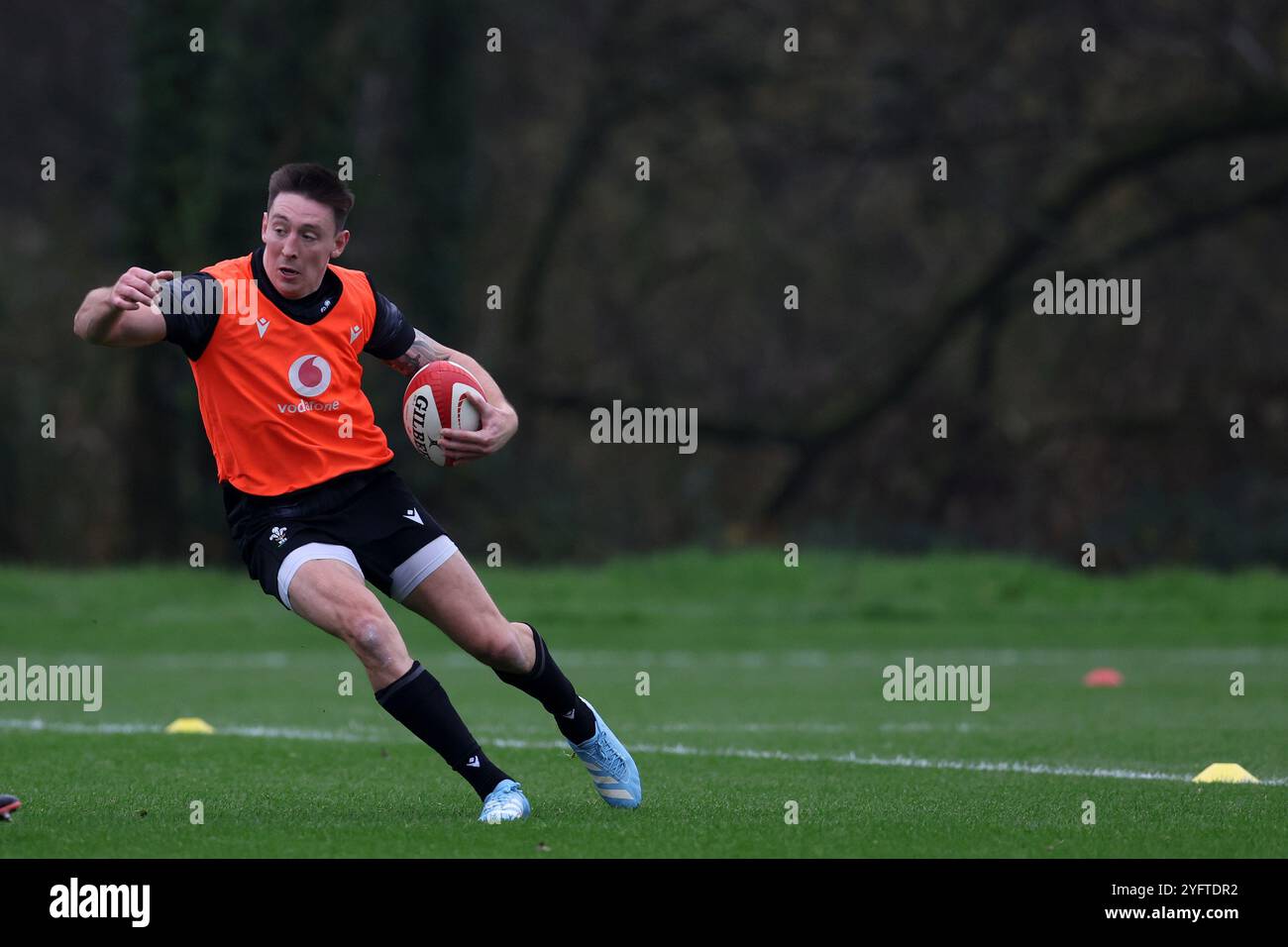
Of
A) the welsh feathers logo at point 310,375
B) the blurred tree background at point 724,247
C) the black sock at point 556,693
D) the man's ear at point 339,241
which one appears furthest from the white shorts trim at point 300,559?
the blurred tree background at point 724,247

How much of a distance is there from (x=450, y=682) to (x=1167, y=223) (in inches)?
598

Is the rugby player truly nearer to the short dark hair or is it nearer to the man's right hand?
the short dark hair

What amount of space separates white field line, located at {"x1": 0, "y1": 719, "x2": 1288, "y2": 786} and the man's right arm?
3666 millimetres

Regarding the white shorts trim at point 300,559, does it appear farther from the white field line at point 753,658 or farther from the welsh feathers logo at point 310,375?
the white field line at point 753,658

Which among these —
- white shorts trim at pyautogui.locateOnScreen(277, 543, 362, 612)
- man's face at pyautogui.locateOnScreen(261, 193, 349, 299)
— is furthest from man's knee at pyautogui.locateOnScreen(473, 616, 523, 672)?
man's face at pyautogui.locateOnScreen(261, 193, 349, 299)

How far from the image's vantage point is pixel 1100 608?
1922cm

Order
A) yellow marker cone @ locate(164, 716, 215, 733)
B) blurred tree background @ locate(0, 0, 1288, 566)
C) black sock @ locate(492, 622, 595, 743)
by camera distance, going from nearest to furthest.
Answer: black sock @ locate(492, 622, 595, 743)
yellow marker cone @ locate(164, 716, 215, 733)
blurred tree background @ locate(0, 0, 1288, 566)

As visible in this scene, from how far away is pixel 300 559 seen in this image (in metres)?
6.50

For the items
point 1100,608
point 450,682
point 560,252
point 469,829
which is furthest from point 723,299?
point 469,829

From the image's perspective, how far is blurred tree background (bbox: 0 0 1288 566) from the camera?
927 inches

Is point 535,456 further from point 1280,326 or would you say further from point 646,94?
point 1280,326

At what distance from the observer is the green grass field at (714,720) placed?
21.0 feet

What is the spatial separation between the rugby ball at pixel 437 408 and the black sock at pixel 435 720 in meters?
0.79

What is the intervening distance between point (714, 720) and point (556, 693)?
4.23 meters
